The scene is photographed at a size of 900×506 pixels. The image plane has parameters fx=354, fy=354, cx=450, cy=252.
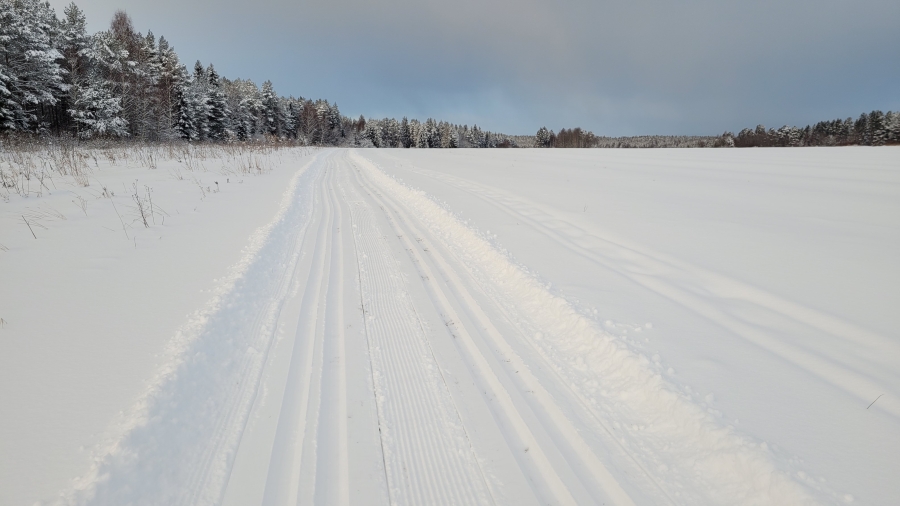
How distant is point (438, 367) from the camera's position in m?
2.86

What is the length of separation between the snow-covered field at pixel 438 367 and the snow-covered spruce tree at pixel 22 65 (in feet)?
76.4

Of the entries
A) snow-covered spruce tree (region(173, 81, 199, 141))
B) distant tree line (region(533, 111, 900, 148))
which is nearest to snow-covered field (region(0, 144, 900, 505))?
snow-covered spruce tree (region(173, 81, 199, 141))

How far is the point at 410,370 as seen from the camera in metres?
2.81

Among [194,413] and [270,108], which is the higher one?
[270,108]

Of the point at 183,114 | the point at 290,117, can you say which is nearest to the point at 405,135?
the point at 290,117

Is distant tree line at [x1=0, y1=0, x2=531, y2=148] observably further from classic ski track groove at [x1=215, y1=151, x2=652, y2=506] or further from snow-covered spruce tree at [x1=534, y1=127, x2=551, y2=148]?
snow-covered spruce tree at [x1=534, y1=127, x2=551, y2=148]

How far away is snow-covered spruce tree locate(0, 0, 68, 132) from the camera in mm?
19828

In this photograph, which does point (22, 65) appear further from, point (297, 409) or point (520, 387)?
point (520, 387)

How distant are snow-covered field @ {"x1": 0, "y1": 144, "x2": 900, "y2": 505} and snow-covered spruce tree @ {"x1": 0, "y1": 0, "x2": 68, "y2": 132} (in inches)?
917

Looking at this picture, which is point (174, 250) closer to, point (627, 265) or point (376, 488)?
point (376, 488)

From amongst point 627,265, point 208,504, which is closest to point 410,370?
point 208,504

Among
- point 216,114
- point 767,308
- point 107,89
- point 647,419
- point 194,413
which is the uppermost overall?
point 216,114

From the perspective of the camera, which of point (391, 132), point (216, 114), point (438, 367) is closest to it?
point (438, 367)

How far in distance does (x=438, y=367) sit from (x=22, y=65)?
33076 millimetres
